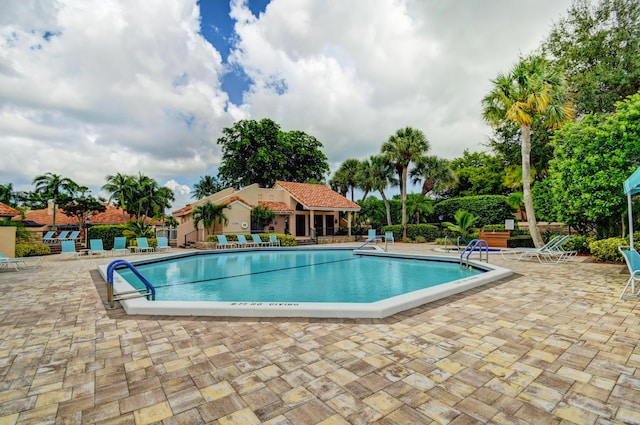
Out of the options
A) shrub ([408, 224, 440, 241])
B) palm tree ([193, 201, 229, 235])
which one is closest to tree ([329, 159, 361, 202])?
shrub ([408, 224, 440, 241])

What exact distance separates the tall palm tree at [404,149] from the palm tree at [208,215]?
14574mm

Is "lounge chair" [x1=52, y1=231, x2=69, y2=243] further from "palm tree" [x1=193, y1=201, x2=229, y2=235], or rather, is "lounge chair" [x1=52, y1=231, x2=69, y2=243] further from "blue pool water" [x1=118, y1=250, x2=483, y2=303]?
"blue pool water" [x1=118, y1=250, x2=483, y2=303]

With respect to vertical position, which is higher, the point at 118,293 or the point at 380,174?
the point at 380,174

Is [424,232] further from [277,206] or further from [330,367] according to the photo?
[330,367]

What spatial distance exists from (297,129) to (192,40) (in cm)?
2340

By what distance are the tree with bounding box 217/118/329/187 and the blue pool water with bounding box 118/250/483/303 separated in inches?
781

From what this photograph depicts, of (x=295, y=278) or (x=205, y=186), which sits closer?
(x=295, y=278)

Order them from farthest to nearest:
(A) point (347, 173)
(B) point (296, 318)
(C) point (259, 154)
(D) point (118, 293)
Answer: (A) point (347, 173), (C) point (259, 154), (D) point (118, 293), (B) point (296, 318)

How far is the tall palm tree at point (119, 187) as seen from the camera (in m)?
33.7

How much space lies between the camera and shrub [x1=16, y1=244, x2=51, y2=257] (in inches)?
641

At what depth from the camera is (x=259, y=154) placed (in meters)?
33.2

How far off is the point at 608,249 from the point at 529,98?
7594mm

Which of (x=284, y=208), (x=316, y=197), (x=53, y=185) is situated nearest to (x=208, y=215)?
(x=284, y=208)

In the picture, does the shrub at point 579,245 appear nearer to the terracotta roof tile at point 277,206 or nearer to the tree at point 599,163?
the tree at point 599,163
